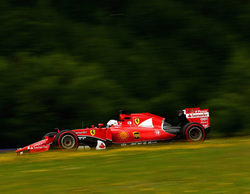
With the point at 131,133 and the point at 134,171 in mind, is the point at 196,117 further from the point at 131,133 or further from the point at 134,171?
the point at 134,171

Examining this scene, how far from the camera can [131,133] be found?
13.7 m

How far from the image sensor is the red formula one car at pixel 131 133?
13133mm

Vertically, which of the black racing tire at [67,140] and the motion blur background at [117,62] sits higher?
the motion blur background at [117,62]

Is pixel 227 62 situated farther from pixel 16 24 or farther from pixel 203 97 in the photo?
pixel 16 24

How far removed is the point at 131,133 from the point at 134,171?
5.00 m

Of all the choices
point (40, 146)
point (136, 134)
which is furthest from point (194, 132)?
point (40, 146)

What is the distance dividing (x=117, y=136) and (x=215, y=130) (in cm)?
618

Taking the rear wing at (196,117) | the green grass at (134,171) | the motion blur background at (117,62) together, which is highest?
the motion blur background at (117,62)

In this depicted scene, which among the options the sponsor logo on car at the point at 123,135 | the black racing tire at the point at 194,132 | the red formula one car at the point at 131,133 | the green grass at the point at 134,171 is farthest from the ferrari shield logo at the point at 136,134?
the black racing tire at the point at 194,132

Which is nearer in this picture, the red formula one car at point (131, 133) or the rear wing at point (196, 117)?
the red formula one car at point (131, 133)

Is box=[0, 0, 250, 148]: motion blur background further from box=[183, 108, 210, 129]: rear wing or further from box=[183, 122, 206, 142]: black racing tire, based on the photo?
box=[183, 122, 206, 142]: black racing tire

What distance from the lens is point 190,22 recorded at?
2280cm

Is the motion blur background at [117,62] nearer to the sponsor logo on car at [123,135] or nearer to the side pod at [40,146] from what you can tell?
the side pod at [40,146]

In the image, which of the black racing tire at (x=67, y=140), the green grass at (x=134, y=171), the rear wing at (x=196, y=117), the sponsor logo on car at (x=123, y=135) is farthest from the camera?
the rear wing at (x=196, y=117)
